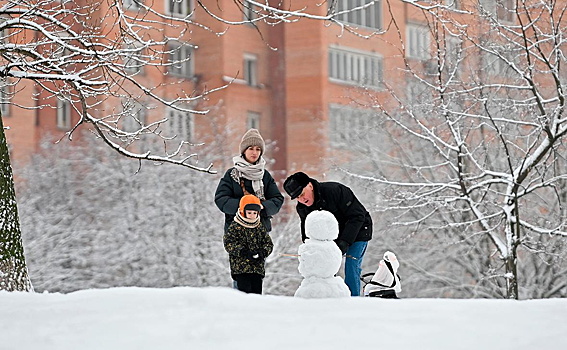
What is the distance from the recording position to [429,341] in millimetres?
6387

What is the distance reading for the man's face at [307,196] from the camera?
33.4 ft

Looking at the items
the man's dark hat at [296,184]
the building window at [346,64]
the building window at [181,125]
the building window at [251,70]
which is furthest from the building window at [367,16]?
the man's dark hat at [296,184]

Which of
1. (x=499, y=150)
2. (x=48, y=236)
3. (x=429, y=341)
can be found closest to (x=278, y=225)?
(x=48, y=236)

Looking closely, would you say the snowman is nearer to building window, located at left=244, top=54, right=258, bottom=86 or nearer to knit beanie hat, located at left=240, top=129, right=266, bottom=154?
knit beanie hat, located at left=240, top=129, right=266, bottom=154

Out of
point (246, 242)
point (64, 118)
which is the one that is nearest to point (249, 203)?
point (246, 242)

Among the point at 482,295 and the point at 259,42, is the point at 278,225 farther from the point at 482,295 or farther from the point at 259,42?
the point at 259,42


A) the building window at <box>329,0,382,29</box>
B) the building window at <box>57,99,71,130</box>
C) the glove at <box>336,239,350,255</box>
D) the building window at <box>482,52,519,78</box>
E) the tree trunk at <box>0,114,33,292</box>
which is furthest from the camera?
the building window at <box>329,0,382,29</box>

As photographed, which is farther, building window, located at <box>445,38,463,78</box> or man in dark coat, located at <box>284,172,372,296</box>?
building window, located at <box>445,38,463,78</box>

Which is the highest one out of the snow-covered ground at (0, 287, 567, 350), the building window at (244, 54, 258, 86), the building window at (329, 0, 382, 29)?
the building window at (329, 0, 382, 29)

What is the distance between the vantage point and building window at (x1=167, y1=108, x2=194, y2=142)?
33281 millimetres

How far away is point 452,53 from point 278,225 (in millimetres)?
9863

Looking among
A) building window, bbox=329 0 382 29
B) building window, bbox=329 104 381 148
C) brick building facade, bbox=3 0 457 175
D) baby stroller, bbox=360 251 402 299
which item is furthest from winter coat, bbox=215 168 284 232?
building window, bbox=329 0 382 29

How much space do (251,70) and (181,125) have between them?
9799 mm

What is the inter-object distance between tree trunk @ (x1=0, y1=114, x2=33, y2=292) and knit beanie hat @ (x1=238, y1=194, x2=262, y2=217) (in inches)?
98.8
